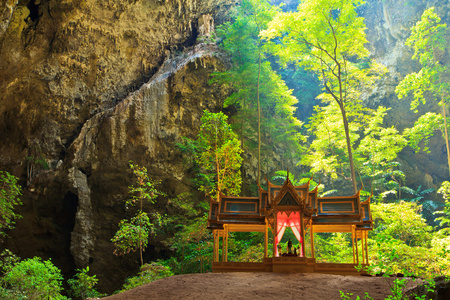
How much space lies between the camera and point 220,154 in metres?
16.9

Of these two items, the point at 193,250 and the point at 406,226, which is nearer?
the point at 406,226

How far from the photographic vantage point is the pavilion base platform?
9.43 m

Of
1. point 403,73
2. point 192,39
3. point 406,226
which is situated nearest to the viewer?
point 406,226

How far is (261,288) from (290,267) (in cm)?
255

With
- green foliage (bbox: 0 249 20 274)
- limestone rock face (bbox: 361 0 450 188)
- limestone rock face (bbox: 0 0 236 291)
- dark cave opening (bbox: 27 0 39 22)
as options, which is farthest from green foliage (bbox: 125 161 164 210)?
limestone rock face (bbox: 361 0 450 188)

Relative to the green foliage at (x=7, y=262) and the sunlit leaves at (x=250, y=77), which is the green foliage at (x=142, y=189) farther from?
the sunlit leaves at (x=250, y=77)

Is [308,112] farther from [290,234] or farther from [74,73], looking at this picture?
[74,73]

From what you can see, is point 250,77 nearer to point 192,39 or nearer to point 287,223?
point 192,39

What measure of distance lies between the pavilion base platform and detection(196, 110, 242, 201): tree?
244 inches

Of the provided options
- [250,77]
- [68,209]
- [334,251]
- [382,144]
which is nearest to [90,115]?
[68,209]

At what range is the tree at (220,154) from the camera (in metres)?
16.9

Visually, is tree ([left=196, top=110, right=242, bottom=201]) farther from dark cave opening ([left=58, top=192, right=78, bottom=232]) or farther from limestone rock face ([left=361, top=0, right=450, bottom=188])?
limestone rock face ([left=361, top=0, right=450, bottom=188])

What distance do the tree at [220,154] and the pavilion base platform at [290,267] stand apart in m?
6.20

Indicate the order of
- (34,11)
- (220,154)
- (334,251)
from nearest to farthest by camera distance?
1. (334,251)
2. (220,154)
3. (34,11)
